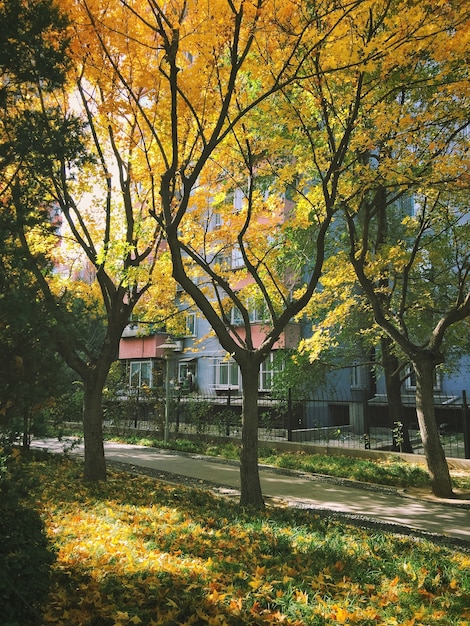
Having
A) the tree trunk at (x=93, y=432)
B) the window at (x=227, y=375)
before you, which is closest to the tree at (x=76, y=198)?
the tree trunk at (x=93, y=432)

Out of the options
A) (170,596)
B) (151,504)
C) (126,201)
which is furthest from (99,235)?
(170,596)

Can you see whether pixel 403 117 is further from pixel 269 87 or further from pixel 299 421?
pixel 299 421

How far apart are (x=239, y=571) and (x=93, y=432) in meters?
5.49

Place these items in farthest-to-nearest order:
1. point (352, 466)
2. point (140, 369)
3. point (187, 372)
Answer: point (140, 369) < point (187, 372) < point (352, 466)

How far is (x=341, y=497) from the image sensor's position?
341 inches

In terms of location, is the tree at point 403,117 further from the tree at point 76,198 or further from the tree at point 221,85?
the tree at point 76,198

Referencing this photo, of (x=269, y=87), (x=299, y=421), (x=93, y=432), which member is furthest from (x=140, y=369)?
(x=269, y=87)

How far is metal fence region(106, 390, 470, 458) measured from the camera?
571 inches

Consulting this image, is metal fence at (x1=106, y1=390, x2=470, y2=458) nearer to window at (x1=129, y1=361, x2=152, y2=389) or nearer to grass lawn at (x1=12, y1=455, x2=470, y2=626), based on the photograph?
grass lawn at (x1=12, y1=455, x2=470, y2=626)

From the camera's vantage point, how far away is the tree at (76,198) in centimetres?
457

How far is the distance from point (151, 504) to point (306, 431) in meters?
8.73

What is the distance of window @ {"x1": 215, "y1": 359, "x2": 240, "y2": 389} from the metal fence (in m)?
5.36

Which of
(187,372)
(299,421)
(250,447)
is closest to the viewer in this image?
(250,447)

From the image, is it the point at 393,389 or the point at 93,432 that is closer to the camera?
the point at 93,432
